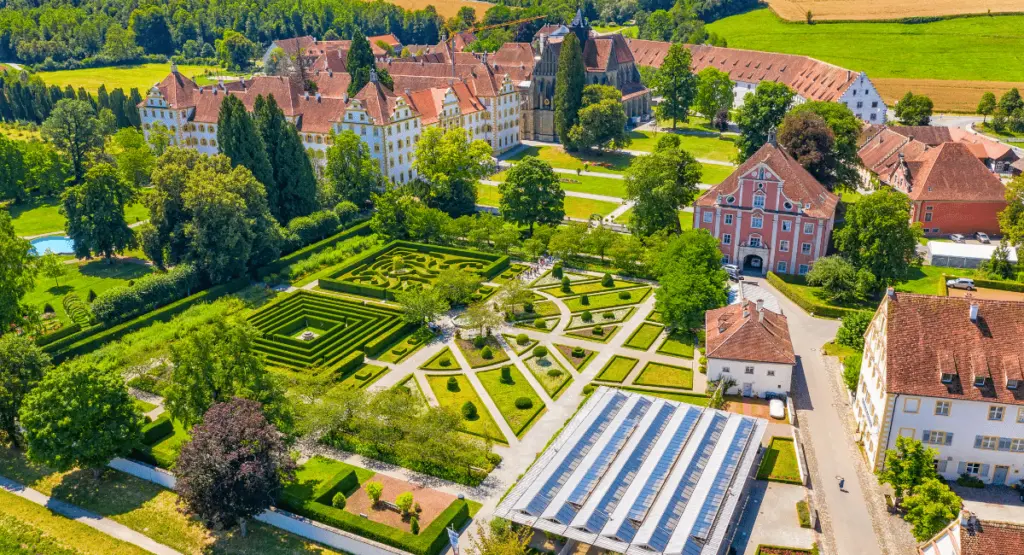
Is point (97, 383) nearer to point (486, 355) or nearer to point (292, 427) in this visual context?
point (292, 427)

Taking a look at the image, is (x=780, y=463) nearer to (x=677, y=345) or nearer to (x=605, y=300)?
(x=677, y=345)

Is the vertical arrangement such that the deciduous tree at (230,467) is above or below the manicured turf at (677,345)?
above

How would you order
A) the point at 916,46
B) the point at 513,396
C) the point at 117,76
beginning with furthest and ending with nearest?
the point at 117,76, the point at 916,46, the point at 513,396

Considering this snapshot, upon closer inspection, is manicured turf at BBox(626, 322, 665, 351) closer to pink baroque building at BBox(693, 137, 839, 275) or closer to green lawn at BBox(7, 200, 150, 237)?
pink baroque building at BBox(693, 137, 839, 275)

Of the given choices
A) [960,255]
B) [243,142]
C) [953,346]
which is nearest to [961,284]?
[960,255]

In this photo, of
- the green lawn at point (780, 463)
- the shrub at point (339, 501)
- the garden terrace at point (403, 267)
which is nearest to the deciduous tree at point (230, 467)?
the shrub at point (339, 501)

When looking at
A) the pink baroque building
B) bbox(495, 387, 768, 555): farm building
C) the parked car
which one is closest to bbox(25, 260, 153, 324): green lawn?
bbox(495, 387, 768, 555): farm building

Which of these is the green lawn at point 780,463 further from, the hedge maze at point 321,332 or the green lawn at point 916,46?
the green lawn at point 916,46
